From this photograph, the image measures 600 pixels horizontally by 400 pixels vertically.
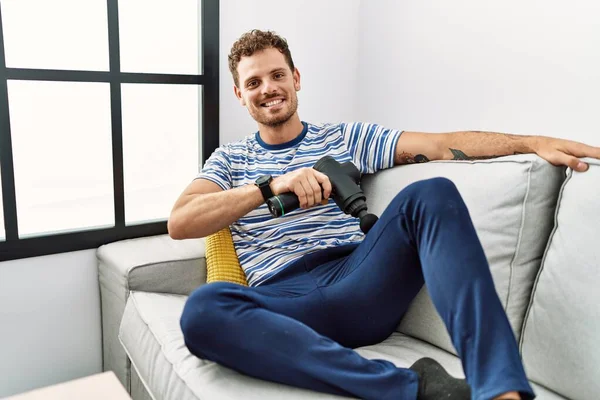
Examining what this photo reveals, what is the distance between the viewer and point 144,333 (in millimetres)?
1517

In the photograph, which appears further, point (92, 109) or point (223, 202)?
point (92, 109)

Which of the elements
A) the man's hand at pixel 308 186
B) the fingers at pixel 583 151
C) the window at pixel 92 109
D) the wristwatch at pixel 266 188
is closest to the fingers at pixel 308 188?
the man's hand at pixel 308 186

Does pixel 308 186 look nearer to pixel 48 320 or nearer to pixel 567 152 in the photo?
pixel 567 152

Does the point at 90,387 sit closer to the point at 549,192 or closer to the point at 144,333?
the point at 144,333

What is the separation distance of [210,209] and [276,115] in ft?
1.32

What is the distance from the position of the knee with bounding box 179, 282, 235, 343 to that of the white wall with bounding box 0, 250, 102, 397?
2.98 ft

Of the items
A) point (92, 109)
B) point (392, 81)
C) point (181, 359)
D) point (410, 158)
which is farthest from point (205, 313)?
point (392, 81)

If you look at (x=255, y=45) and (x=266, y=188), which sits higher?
(x=255, y=45)

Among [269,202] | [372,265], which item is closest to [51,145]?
[269,202]

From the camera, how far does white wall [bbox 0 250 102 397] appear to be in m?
1.83

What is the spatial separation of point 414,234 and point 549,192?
40 cm

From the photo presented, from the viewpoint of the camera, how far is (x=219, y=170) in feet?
5.64

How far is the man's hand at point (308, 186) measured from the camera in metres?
1.42

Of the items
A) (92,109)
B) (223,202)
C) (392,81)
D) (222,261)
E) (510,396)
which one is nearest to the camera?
(510,396)
